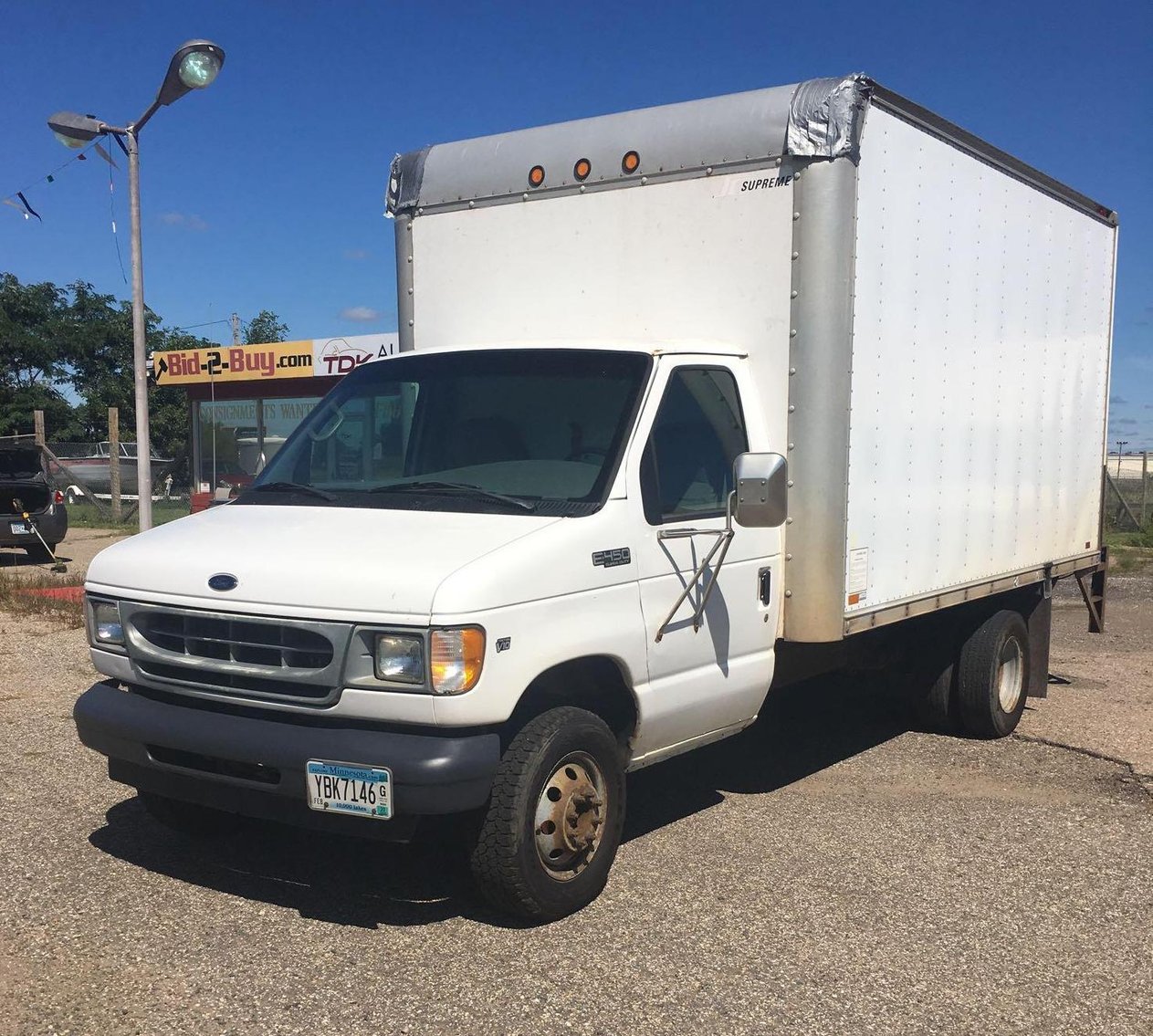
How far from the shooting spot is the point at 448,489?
4.94 m

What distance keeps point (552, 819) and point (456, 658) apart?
840 millimetres

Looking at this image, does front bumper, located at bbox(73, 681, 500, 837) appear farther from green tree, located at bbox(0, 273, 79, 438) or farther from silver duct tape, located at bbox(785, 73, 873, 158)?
green tree, located at bbox(0, 273, 79, 438)

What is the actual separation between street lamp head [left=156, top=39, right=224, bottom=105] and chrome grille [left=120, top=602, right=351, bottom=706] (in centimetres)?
790

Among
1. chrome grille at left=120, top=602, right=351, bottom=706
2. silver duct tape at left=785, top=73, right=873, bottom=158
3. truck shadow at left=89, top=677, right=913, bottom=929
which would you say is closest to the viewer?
chrome grille at left=120, top=602, right=351, bottom=706

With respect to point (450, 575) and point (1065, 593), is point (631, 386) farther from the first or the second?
point (1065, 593)

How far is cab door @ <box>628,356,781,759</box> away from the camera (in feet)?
16.2

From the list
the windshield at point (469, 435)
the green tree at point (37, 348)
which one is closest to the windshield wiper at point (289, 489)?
the windshield at point (469, 435)

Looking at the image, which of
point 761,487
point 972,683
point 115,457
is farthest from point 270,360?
point 761,487

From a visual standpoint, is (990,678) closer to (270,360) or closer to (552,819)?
(552,819)

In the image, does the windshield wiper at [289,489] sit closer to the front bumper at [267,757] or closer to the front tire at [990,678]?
the front bumper at [267,757]

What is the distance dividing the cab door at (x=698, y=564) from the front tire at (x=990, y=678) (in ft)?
8.15

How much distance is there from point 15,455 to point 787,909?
1492 centimetres

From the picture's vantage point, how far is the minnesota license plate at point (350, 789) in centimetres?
405

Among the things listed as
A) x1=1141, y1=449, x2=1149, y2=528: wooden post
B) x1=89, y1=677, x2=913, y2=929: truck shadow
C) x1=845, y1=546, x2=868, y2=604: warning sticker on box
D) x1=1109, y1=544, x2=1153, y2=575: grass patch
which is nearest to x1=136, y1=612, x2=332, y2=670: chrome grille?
x1=89, y1=677, x2=913, y2=929: truck shadow
